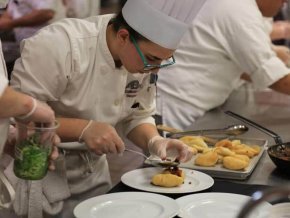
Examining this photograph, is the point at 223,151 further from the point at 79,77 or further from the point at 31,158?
the point at 31,158

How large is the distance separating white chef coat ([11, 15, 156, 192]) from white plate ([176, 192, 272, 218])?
0.46 metres

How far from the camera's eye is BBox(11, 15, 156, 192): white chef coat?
56.7 inches

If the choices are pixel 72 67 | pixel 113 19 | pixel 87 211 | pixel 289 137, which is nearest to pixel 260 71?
pixel 289 137

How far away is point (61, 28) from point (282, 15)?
3675mm

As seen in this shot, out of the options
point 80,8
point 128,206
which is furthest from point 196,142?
point 80,8

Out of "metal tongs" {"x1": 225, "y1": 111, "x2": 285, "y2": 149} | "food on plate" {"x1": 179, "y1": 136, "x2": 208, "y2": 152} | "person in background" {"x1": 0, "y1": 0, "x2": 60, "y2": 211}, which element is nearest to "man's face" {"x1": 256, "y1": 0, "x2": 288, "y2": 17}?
"metal tongs" {"x1": 225, "y1": 111, "x2": 285, "y2": 149}

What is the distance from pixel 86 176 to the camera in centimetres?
174

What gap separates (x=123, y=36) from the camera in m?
1.50

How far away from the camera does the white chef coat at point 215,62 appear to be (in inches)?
88.9

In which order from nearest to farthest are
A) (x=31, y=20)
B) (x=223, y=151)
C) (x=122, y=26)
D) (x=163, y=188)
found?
1. (x=163, y=188)
2. (x=122, y=26)
3. (x=223, y=151)
4. (x=31, y=20)

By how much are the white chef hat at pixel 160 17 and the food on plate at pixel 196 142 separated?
0.39 m

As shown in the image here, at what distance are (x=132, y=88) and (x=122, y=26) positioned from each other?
25cm

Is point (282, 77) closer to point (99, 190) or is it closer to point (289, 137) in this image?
point (289, 137)

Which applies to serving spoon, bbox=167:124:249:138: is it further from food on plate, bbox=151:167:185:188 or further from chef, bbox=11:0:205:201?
food on plate, bbox=151:167:185:188
